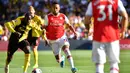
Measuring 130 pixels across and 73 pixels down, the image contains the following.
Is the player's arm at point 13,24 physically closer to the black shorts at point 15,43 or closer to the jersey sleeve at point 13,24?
the jersey sleeve at point 13,24

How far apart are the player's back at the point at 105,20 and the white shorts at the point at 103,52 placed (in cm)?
10

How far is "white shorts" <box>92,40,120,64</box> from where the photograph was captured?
1076 cm

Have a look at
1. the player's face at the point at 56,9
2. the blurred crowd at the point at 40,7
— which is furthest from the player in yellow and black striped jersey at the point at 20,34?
the blurred crowd at the point at 40,7

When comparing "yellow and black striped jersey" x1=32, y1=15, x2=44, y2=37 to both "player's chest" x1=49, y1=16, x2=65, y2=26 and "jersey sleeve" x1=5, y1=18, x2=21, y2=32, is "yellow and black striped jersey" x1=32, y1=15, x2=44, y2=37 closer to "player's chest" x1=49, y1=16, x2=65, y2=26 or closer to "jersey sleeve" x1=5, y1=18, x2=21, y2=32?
"player's chest" x1=49, y1=16, x2=65, y2=26

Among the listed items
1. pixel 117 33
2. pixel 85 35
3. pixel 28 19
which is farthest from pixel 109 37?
pixel 85 35

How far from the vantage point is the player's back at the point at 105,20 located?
1069 cm

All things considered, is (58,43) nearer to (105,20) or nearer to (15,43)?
(15,43)

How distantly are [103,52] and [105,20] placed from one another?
0.68 m

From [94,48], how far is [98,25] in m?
0.49

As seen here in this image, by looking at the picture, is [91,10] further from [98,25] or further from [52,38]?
[52,38]

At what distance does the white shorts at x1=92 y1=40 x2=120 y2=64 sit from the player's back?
105mm

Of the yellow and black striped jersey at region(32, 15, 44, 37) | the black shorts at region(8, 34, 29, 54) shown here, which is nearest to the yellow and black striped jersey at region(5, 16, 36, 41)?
the black shorts at region(8, 34, 29, 54)

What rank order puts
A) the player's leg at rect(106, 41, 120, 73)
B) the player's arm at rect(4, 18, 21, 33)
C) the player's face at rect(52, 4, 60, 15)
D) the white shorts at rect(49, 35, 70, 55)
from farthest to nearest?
the white shorts at rect(49, 35, 70, 55)
the player's face at rect(52, 4, 60, 15)
the player's arm at rect(4, 18, 21, 33)
the player's leg at rect(106, 41, 120, 73)

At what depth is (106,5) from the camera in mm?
10695
